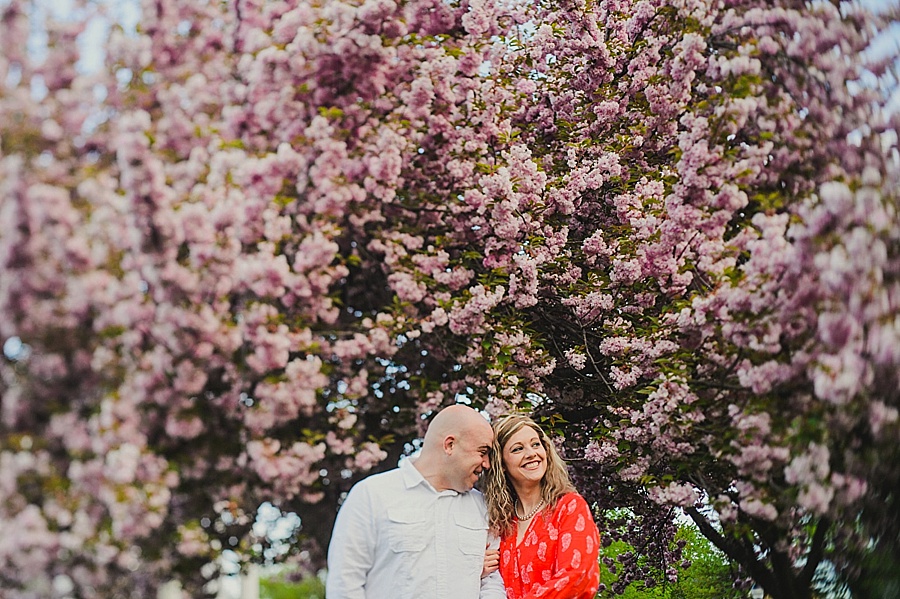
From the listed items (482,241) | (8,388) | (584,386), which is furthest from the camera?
(584,386)

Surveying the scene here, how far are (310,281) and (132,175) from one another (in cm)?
100

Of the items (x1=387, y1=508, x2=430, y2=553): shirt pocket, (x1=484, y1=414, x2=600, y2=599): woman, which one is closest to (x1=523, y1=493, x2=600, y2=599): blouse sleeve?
(x1=484, y1=414, x2=600, y2=599): woman

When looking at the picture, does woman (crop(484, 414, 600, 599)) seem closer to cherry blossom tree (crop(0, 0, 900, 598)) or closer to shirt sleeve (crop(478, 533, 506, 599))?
shirt sleeve (crop(478, 533, 506, 599))

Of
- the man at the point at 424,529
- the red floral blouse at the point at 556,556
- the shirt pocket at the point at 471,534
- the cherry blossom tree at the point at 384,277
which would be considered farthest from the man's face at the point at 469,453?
the cherry blossom tree at the point at 384,277

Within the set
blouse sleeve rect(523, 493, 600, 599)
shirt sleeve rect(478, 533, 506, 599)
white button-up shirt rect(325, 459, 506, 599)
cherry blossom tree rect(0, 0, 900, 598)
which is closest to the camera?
cherry blossom tree rect(0, 0, 900, 598)

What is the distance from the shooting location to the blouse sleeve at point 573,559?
4.30 metres

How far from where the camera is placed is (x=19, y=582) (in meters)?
3.85

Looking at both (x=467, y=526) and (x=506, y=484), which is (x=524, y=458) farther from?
(x=467, y=526)

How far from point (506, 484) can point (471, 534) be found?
33cm

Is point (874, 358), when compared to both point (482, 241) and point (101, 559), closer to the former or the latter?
point (482, 241)

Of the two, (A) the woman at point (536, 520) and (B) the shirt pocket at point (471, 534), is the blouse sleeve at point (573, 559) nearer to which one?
(A) the woman at point (536, 520)

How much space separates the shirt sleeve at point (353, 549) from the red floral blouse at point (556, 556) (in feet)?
2.24

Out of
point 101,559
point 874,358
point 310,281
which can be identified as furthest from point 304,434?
point 874,358

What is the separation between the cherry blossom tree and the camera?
12.7ft
